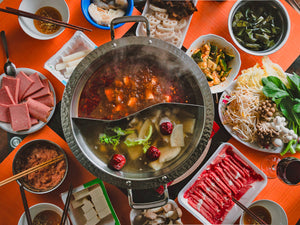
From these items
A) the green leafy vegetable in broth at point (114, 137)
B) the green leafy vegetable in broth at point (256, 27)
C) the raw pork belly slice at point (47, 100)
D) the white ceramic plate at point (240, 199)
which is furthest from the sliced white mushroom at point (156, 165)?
the green leafy vegetable in broth at point (256, 27)

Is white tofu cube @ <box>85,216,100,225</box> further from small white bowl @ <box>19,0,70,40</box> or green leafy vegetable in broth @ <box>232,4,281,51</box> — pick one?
green leafy vegetable in broth @ <box>232,4,281,51</box>

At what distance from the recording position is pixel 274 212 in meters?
2.43

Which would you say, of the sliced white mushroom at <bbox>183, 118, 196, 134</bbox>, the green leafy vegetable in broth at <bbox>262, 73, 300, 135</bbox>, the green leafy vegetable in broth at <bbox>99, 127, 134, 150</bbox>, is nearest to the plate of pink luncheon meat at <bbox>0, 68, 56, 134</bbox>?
the green leafy vegetable in broth at <bbox>99, 127, 134, 150</bbox>

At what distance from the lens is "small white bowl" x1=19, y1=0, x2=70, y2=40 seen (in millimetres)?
2302

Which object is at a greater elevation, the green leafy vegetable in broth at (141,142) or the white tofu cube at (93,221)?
the green leafy vegetable in broth at (141,142)

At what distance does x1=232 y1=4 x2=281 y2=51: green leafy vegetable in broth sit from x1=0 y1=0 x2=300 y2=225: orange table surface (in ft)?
0.44

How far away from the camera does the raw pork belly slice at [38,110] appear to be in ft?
7.41

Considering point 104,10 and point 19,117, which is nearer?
point 19,117

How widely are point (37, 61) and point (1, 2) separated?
64cm

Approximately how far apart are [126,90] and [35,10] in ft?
4.34

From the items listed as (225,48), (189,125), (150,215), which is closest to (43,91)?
(189,125)

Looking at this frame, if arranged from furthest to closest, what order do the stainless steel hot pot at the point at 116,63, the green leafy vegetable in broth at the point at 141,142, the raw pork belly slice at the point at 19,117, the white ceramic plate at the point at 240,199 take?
the white ceramic plate at the point at 240,199 → the raw pork belly slice at the point at 19,117 → the green leafy vegetable in broth at the point at 141,142 → the stainless steel hot pot at the point at 116,63

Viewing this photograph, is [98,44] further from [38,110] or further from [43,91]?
[38,110]

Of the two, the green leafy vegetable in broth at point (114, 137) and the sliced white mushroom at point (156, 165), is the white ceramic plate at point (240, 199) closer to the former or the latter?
the sliced white mushroom at point (156, 165)
